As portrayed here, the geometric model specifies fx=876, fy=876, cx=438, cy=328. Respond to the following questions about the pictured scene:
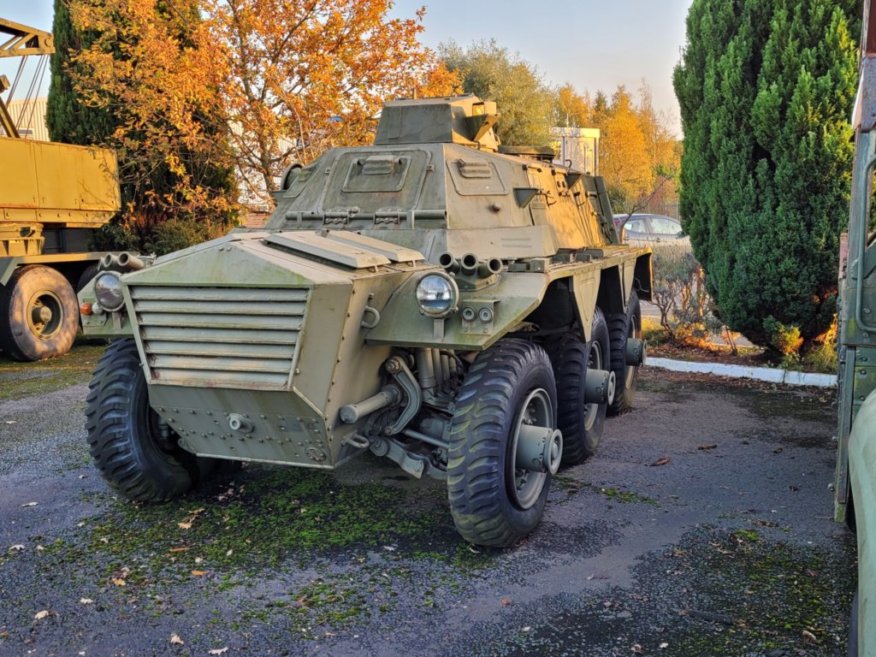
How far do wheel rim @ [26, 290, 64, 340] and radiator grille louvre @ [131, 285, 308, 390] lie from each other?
7254 millimetres

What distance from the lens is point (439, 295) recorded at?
4.16m

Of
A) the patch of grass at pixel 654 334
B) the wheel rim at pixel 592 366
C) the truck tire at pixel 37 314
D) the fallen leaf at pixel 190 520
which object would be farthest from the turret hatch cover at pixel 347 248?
the truck tire at pixel 37 314

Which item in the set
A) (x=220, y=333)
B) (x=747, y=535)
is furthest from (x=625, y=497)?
(x=220, y=333)

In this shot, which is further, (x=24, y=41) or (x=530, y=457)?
(x=24, y=41)

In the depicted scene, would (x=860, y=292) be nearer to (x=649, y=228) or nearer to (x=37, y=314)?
(x=37, y=314)

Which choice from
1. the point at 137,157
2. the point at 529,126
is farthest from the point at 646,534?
the point at 529,126

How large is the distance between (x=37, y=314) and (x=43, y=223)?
3.94ft

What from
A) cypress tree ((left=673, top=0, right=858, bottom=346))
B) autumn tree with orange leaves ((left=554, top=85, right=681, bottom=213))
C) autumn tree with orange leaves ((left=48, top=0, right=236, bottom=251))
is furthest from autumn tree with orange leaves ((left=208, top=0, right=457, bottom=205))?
autumn tree with orange leaves ((left=554, top=85, right=681, bottom=213))

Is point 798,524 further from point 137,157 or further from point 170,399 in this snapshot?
point 137,157

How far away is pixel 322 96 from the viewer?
432 inches

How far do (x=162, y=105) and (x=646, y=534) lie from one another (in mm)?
8918

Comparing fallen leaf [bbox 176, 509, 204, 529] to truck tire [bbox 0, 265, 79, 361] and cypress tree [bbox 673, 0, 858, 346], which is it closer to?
cypress tree [bbox 673, 0, 858, 346]

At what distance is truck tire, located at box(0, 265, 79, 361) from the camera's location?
10422mm

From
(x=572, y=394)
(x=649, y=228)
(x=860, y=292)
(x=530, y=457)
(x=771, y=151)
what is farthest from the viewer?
(x=649, y=228)
